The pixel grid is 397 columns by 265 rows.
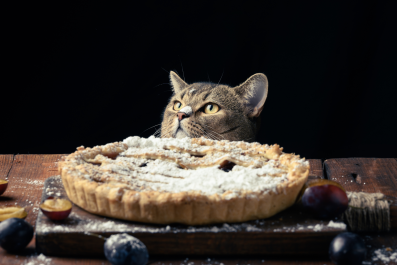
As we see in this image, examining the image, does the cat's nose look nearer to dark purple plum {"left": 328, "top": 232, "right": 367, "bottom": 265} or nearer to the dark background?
the dark background

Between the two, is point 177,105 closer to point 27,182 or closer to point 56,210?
point 27,182

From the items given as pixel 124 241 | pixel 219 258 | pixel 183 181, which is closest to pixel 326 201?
pixel 219 258

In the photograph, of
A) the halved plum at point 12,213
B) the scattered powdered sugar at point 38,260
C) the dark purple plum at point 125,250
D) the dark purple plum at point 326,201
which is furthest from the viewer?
the halved plum at point 12,213

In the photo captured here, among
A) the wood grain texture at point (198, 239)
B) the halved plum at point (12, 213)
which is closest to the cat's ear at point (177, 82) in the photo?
the halved plum at point (12, 213)

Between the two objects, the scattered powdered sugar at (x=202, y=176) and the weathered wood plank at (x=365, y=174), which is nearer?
the scattered powdered sugar at (x=202, y=176)

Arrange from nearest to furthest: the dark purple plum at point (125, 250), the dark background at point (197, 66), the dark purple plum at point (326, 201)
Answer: the dark purple plum at point (125, 250) < the dark purple plum at point (326, 201) < the dark background at point (197, 66)

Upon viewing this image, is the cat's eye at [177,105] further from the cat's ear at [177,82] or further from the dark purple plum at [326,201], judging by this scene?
the dark purple plum at [326,201]
